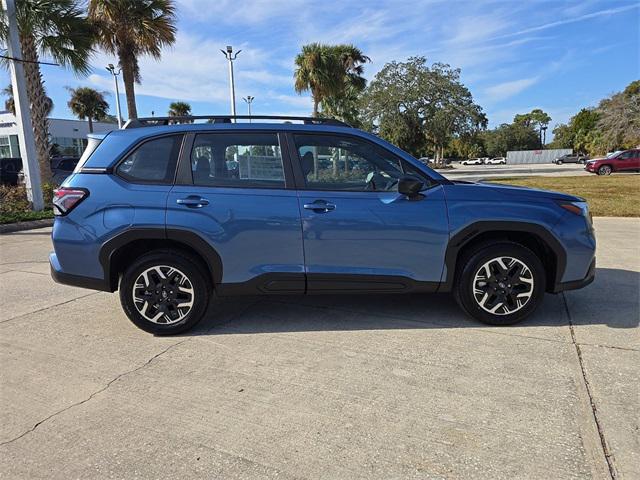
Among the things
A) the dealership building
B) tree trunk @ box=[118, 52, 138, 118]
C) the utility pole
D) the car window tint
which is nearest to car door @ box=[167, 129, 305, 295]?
the car window tint

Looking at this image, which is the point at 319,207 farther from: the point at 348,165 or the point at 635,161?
the point at 635,161

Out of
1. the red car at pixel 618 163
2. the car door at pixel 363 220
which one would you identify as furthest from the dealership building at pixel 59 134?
the car door at pixel 363 220

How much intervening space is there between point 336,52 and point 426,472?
86.1 feet

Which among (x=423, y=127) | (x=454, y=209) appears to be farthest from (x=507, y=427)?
(x=423, y=127)

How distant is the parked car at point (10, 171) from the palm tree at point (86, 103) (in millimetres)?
26992

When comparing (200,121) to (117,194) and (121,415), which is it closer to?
(117,194)

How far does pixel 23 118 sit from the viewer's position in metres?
12.1

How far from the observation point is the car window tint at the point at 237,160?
389cm

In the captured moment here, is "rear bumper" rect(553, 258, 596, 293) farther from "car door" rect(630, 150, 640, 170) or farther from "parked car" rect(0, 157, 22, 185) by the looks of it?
"car door" rect(630, 150, 640, 170)

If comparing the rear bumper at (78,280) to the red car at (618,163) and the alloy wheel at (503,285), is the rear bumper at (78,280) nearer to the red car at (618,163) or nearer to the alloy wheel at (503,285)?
the alloy wheel at (503,285)

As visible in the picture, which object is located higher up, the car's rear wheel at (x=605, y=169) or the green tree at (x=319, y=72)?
the green tree at (x=319, y=72)

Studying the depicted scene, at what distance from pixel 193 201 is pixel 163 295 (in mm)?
866

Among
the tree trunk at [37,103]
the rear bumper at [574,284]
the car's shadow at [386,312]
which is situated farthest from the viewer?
the tree trunk at [37,103]

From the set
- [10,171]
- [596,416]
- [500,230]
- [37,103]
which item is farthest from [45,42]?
[596,416]
